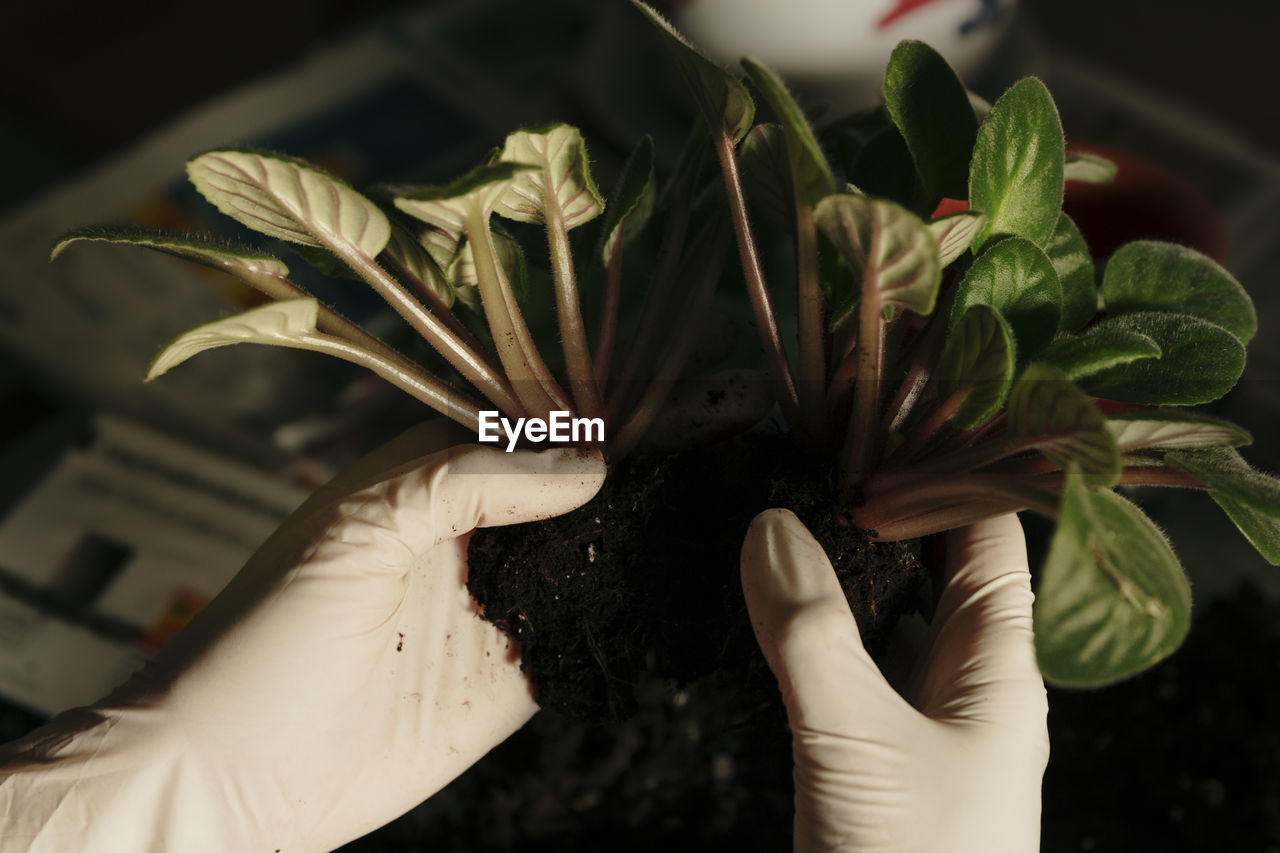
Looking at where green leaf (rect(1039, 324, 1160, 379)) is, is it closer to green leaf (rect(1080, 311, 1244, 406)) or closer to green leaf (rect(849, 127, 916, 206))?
green leaf (rect(1080, 311, 1244, 406))

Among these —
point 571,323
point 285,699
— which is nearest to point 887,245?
point 571,323

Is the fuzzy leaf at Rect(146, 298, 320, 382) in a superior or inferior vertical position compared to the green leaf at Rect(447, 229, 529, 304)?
superior

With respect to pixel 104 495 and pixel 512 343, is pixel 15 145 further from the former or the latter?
pixel 512 343

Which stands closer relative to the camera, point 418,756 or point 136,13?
point 418,756

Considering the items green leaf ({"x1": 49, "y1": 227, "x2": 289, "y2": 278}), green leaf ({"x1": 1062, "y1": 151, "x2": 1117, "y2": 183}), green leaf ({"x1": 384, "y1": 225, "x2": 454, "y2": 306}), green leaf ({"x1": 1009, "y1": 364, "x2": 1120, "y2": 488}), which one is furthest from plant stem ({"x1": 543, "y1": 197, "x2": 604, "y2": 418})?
green leaf ({"x1": 1062, "y1": 151, "x2": 1117, "y2": 183})

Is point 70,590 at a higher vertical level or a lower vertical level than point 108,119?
lower

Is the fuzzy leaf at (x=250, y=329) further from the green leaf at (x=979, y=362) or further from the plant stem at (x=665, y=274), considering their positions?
the green leaf at (x=979, y=362)

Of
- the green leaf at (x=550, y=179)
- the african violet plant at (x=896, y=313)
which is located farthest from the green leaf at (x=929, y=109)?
the green leaf at (x=550, y=179)

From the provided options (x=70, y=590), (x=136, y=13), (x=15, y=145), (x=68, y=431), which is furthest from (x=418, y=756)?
(x=136, y=13)
